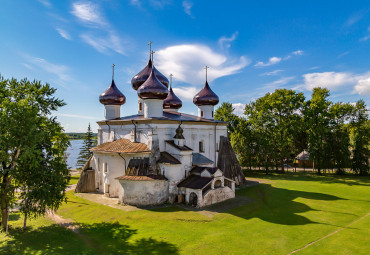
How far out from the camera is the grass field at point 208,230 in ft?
38.2

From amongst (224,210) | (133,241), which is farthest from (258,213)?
(133,241)

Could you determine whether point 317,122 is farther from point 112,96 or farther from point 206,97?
point 112,96

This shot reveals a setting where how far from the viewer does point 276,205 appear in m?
19.1

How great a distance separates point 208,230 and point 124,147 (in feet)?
36.4

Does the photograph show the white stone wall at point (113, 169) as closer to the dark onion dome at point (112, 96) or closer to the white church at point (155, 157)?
the white church at point (155, 157)

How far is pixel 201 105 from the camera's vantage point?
29672 millimetres

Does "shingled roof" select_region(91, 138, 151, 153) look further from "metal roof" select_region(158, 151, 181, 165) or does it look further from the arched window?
the arched window

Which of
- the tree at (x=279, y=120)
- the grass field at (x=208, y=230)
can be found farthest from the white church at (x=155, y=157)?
the tree at (x=279, y=120)

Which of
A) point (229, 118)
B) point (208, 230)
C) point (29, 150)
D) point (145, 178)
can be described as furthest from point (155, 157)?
point (229, 118)

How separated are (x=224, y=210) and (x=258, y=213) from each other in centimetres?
249

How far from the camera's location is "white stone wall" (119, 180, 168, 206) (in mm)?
19016

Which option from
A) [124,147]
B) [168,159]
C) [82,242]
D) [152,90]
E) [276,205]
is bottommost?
[82,242]

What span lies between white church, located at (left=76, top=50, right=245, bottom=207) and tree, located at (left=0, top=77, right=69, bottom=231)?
6.19 metres

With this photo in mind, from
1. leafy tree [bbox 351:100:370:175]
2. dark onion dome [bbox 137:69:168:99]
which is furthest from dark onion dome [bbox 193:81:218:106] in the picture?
leafy tree [bbox 351:100:370:175]
